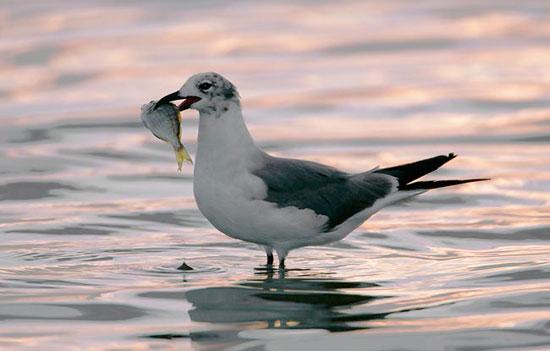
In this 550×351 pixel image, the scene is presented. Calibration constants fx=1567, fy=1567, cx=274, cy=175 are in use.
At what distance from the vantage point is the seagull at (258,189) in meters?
11.1

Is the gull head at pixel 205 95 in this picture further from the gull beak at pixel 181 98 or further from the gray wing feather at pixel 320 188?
the gray wing feather at pixel 320 188

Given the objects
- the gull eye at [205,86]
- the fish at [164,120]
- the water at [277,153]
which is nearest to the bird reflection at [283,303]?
the water at [277,153]

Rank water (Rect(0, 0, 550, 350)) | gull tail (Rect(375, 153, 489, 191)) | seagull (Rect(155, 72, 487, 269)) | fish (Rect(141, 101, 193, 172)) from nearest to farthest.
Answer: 1. water (Rect(0, 0, 550, 350))
2. seagull (Rect(155, 72, 487, 269))
3. fish (Rect(141, 101, 193, 172))
4. gull tail (Rect(375, 153, 489, 191))

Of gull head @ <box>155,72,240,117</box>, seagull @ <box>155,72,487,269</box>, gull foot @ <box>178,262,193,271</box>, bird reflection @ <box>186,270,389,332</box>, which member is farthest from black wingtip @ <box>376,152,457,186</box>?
gull foot @ <box>178,262,193,271</box>

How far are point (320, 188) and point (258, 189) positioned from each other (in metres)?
0.63

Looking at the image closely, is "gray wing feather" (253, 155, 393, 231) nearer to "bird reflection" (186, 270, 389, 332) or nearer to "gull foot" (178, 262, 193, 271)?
"bird reflection" (186, 270, 389, 332)

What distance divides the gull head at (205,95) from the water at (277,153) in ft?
3.86

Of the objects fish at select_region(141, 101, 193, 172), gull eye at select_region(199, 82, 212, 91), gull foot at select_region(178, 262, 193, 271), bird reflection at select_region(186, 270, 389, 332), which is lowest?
bird reflection at select_region(186, 270, 389, 332)

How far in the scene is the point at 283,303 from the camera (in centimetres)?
1018

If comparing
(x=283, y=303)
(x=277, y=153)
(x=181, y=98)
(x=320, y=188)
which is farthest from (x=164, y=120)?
(x=277, y=153)

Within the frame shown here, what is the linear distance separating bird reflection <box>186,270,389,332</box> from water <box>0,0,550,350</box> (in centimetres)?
2

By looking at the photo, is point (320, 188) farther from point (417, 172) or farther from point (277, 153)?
point (277, 153)

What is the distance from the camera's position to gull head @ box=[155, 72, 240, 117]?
1116 cm

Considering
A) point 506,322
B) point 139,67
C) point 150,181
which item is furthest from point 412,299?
point 139,67
